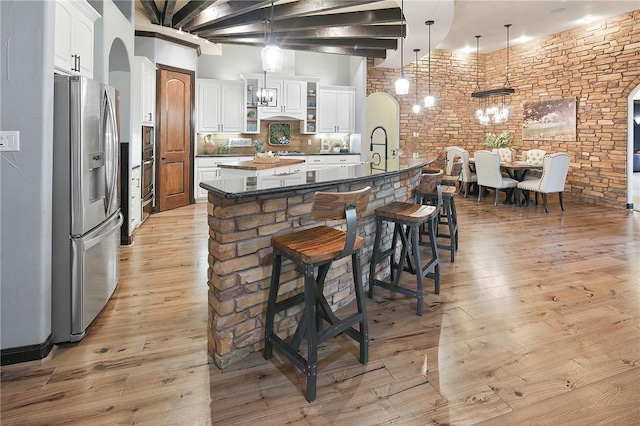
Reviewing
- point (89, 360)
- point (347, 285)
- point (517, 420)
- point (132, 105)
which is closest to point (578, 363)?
point (517, 420)

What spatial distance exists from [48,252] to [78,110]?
31.9 inches

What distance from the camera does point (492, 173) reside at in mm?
7805

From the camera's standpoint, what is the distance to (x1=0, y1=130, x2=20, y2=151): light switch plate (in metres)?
2.13

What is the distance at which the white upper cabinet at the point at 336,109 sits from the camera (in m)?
8.62

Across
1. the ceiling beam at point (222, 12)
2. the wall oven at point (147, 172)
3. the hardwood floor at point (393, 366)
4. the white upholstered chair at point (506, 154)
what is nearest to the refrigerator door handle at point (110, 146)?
the hardwood floor at point (393, 366)

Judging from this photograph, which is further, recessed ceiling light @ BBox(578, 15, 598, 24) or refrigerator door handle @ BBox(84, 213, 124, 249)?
recessed ceiling light @ BBox(578, 15, 598, 24)

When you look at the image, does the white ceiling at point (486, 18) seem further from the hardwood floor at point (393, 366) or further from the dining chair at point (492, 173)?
the hardwood floor at point (393, 366)

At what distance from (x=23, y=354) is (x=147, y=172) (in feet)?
14.0

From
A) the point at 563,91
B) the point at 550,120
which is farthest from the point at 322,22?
the point at 550,120

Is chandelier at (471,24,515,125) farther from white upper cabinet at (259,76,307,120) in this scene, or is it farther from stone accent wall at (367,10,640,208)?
white upper cabinet at (259,76,307,120)

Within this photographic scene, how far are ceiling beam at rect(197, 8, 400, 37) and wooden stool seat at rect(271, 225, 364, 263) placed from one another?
468 centimetres

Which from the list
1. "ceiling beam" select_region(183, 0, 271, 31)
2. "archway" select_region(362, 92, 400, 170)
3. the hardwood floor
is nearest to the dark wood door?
"ceiling beam" select_region(183, 0, 271, 31)

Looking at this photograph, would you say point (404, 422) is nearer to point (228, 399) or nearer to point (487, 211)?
point (228, 399)

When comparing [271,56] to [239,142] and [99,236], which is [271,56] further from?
[239,142]
